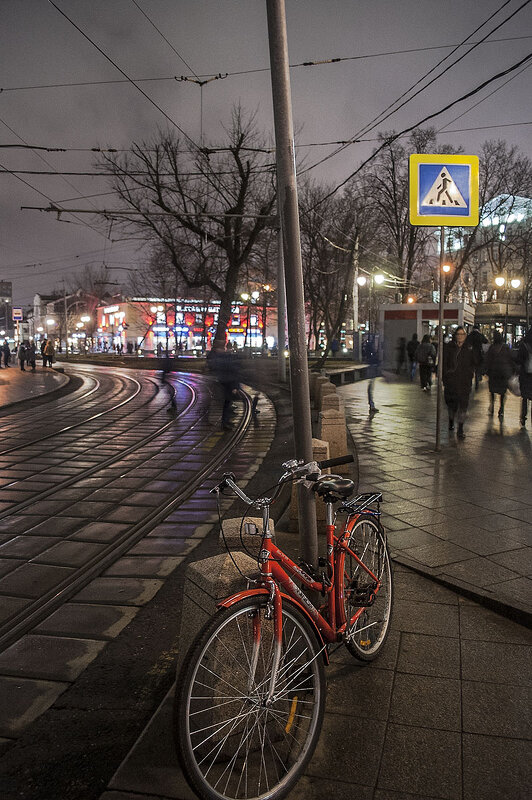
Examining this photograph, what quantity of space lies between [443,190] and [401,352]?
22.9 m

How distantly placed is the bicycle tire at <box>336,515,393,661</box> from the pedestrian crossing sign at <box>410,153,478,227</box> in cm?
494

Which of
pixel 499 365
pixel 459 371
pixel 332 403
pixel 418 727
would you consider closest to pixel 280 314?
pixel 499 365

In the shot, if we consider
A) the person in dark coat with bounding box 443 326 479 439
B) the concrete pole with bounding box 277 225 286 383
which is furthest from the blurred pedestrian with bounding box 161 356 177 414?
the person in dark coat with bounding box 443 326 479 439

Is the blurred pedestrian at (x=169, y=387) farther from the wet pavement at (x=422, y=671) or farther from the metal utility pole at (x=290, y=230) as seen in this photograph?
the metal utility pole at (x=290, y=230)

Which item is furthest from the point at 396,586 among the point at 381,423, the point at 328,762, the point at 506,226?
the point at 506,226

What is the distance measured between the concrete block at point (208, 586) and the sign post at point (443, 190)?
585 cm

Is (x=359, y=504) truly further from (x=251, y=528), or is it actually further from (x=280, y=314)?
(x=280, y=314)

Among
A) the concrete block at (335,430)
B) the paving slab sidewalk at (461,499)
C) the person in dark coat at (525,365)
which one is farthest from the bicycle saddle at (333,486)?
the person in dark coat at (525,365)

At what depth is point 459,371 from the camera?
10.4 meters

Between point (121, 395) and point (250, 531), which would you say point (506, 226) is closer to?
point (121, 395)

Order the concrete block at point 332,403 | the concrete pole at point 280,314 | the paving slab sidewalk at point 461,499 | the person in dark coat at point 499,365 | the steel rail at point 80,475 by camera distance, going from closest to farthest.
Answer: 1. the paving slab sidewalk at point 461,499
2. the steel rail at point 80,475
3. the concrete block at point 332,403
4. the person in dark coat at point 499,365
5. the concrete pole at point 280,314

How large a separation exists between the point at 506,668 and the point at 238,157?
3013cm

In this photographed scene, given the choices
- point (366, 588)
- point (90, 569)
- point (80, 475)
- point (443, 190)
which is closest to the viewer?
point (366, 588)

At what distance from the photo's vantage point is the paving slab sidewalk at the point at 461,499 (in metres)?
4.35
